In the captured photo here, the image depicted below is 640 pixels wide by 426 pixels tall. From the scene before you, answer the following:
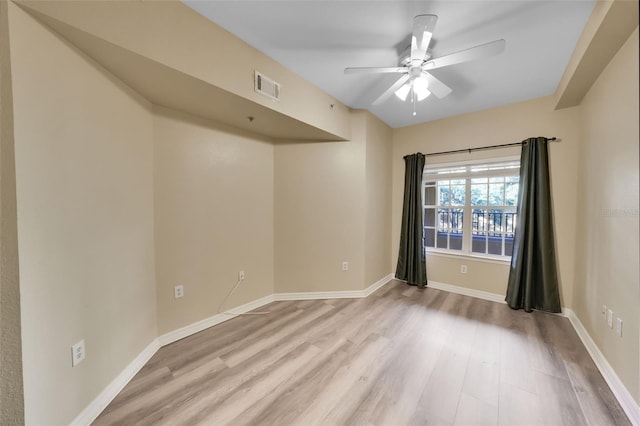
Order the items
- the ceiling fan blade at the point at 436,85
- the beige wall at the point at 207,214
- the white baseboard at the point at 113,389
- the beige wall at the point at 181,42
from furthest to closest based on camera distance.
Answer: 1. the beige wall at the point at 207,214
2. the ceiling fan blade at the point at 436,85
3. the white baseboard at the point at 113,389
4. the beige wall at the point at 181,42

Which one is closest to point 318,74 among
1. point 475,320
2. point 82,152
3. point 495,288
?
point 82,152

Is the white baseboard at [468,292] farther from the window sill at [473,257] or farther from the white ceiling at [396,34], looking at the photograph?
the white ceiling at [396,34]

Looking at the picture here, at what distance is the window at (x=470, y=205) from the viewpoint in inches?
126

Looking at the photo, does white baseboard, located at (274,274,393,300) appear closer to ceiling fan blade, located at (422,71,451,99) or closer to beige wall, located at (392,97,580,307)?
beige wall, located at (392,97,580,307)

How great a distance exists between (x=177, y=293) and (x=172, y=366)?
0.61 m

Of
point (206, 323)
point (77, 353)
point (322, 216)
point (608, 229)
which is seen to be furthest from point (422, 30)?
point (206, 323)

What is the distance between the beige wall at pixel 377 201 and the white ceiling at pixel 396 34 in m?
0.92

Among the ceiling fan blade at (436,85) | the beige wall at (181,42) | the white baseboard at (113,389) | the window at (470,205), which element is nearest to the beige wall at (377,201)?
the window at (470,205)

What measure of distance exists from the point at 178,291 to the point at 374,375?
187 cm

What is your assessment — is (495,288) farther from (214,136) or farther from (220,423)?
(214,136)

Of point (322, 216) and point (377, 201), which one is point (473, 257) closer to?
point (377, 201)

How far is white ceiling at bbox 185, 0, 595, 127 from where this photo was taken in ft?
5.32

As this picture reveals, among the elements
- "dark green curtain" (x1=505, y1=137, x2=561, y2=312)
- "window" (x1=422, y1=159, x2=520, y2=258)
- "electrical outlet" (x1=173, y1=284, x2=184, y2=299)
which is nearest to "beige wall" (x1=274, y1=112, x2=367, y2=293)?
"electrical outlet" (x1=173, y1=284, x2=184, y2=299)

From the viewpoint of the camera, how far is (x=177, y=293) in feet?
7.48
